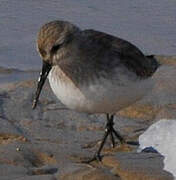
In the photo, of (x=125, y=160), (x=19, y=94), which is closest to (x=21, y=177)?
(x=125, y=160)

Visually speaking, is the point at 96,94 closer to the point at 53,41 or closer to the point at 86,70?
the point at 86,70

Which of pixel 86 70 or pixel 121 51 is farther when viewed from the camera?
pixel 121 51

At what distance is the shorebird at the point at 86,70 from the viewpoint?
529cm

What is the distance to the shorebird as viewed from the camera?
5.29 metres

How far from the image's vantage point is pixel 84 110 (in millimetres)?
5492

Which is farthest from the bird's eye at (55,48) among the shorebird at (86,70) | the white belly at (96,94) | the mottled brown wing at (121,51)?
the mottled brown wing at (121,51)

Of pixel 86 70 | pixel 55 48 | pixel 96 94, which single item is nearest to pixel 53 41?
pixel 55 48

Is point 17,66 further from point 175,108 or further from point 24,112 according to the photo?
point 175,108

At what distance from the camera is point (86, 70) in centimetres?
540

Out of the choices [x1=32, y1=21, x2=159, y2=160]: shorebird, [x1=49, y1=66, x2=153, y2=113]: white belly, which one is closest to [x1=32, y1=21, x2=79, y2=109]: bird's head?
[x1=32, y1=21, x2=159, y2=160]: shorebird

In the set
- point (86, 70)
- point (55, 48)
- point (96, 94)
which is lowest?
point (96, 94)

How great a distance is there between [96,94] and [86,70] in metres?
0.23

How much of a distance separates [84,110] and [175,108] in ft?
5.03

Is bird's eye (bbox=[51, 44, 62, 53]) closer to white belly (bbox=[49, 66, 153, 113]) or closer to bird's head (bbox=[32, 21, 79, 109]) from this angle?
bird's head (bbox=[32, 21, 79, 109])
